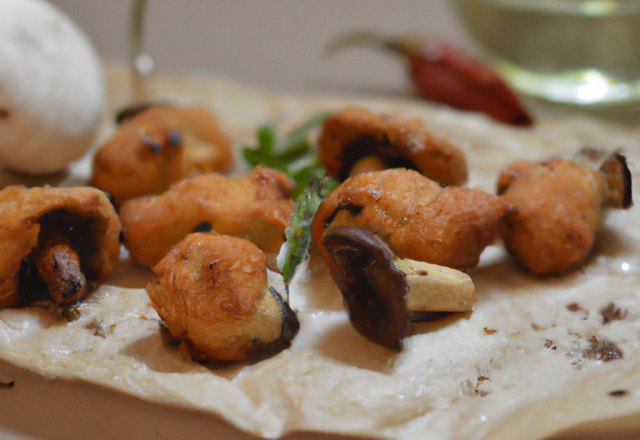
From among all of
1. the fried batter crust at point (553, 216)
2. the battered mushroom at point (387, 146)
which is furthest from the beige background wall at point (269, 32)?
the fried batter crust at point (553, 216)

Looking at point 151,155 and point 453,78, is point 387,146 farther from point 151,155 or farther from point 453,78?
point 453,78

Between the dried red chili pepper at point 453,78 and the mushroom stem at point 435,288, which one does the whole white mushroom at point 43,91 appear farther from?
the dried red chili pepper at point 453,78

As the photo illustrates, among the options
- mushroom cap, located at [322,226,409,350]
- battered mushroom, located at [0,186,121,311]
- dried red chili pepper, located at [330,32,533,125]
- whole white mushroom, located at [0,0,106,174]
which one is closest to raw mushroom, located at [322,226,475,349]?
mushroom cap, located at [322,226,409,350]

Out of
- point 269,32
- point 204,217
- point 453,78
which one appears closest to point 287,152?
point 204,217

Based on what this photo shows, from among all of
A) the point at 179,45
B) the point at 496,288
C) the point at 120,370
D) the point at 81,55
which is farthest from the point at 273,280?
the point at 179,45

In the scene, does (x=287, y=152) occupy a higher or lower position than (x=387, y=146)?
lower

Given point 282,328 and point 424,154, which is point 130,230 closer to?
point 282,328

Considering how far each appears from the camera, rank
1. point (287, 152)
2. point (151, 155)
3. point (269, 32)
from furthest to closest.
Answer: point (269, 32) < point (287, 152) < point (151, 155)

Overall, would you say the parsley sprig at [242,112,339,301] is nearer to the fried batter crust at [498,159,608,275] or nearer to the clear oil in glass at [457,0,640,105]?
the fried batter crust at [498,159,608,275]
